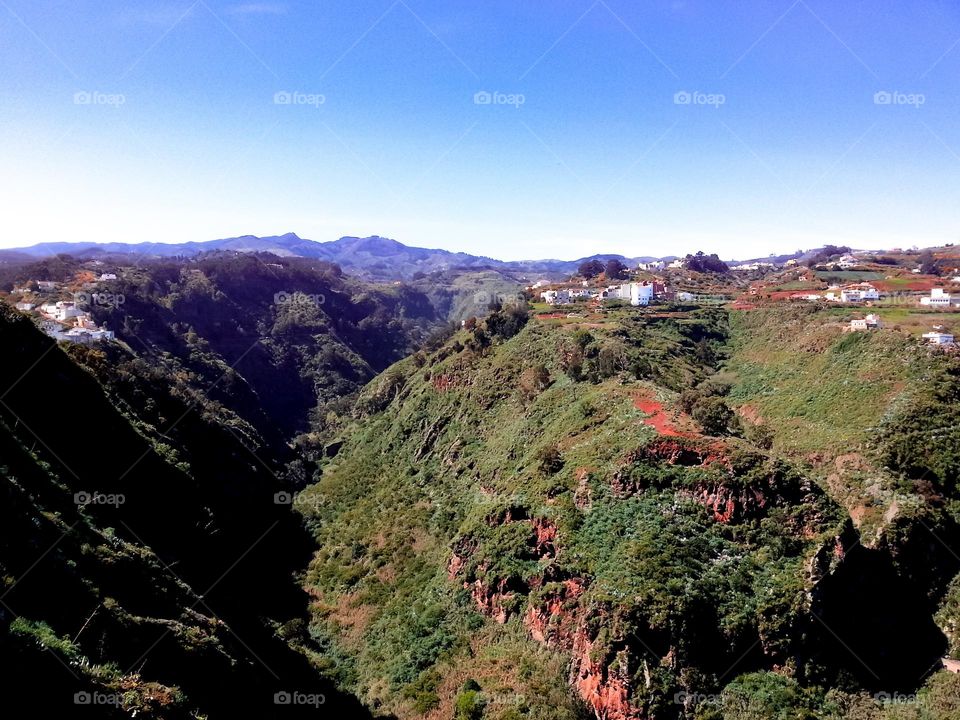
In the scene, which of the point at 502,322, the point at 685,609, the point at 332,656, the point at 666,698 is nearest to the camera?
the point at 666,698

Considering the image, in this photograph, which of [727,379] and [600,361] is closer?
[600,361]

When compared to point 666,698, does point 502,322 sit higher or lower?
higher

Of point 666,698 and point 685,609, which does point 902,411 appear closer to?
point 685,609

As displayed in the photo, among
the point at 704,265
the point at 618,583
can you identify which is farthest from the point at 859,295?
the point at 704,265

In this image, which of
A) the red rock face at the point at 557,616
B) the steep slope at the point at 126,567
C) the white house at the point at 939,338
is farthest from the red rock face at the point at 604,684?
the white house at the point at 939,338

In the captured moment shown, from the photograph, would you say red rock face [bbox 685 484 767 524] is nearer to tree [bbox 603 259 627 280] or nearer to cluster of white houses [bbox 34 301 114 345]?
cluster of white houses [bbox 34 301 114 345]

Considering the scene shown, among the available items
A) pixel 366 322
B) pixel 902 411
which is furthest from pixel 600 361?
pixel 366 322

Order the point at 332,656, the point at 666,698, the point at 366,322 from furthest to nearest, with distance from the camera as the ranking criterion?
1. the point at 366,322
2. the point at 332,656
3. the point at 666,698

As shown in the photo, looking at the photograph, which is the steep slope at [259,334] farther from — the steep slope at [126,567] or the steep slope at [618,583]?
the steep slope at [618,583]
